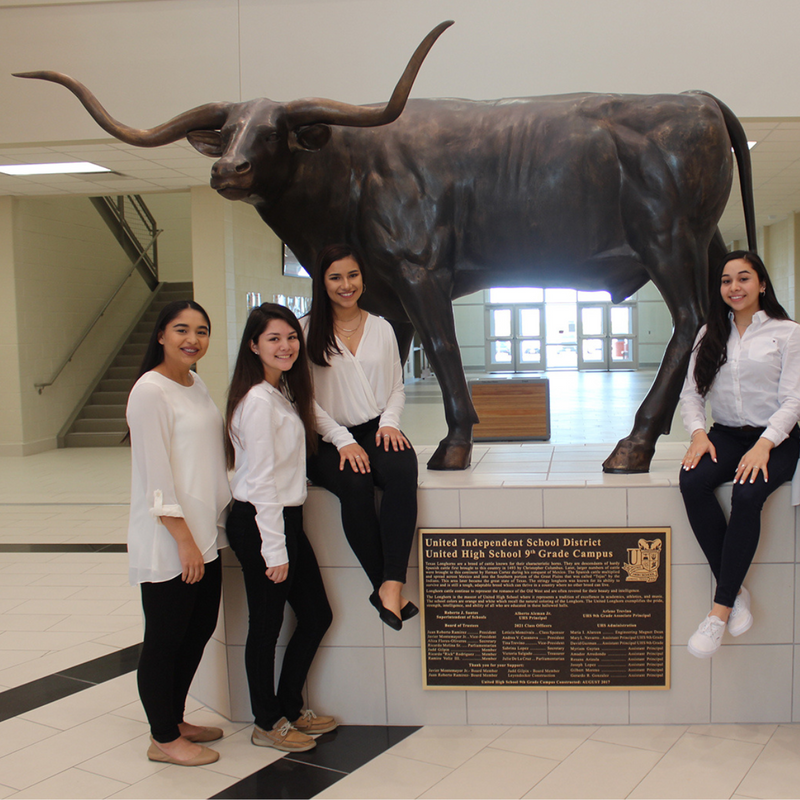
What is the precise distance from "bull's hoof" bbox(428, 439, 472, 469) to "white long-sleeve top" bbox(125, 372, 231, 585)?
0.89m

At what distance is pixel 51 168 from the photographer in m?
8.50

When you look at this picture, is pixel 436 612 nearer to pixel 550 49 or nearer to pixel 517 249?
pixel 517 249

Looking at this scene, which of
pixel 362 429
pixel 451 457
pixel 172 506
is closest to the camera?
pixel 172 506

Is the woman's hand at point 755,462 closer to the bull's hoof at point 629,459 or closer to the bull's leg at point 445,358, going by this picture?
the bull's hoof at point 629,459

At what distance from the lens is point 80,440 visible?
10844mm

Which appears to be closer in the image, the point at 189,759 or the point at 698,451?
the point at 189,759

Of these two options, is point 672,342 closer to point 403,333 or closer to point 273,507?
point 403,333

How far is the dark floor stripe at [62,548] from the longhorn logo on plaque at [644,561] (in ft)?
11.9

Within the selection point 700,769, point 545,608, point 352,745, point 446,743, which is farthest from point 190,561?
point 700,769

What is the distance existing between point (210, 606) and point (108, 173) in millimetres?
7555

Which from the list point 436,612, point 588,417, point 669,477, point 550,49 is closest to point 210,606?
point 436,612

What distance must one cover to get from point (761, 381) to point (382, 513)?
51.4 inches

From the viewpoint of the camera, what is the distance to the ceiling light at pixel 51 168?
832 cm

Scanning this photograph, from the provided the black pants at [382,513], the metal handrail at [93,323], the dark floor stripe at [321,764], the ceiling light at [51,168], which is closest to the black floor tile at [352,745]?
the dark floor stripe at [321,764]
